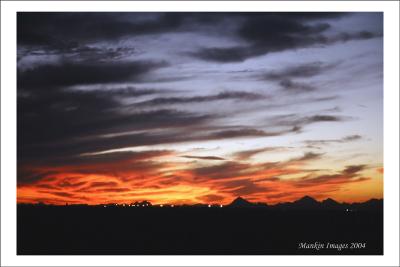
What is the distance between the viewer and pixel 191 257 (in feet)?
23.1

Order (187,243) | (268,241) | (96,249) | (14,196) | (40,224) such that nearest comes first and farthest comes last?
(14,196)
(96,249)
(187,243)
(268,241)
(40,224)

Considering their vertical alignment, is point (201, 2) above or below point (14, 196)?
above

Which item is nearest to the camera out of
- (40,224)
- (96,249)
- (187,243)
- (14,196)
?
(14,196)

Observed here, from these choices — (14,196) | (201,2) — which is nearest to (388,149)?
(201,2)

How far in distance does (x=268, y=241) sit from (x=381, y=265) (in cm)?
1421

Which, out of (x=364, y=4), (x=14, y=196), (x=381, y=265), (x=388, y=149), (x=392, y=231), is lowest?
(x=381, y=265)

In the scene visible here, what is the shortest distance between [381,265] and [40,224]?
25.2 m

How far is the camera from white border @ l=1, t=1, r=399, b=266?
22.5 ft

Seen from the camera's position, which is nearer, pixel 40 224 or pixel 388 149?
pixel 388 149

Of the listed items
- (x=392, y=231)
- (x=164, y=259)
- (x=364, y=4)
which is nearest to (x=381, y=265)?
(x=392, y=231)

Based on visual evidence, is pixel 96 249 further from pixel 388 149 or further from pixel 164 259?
pixel 388 149

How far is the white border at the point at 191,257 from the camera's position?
6.85 m

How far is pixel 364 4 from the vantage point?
723 centimetres

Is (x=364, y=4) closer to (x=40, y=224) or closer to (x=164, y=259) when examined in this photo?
(x=164, y=259)
